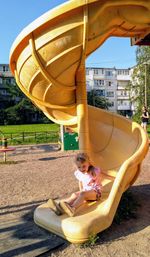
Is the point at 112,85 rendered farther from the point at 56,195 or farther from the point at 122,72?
the point at 56,195

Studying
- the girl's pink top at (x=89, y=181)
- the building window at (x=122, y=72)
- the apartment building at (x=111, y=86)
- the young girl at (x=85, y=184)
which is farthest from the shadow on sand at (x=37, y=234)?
the building window at (x=122, y=72)

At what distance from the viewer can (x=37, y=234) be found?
4.70 meters

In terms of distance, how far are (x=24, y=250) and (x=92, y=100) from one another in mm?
58931

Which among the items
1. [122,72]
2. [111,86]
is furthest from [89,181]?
[122,72]

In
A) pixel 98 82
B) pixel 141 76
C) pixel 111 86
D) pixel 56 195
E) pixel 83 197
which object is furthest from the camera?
pixel 111 86

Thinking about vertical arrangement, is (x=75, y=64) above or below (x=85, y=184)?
above

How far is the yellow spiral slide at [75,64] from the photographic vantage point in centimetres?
458

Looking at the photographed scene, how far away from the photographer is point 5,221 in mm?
5375

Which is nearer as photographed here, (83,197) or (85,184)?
(83,197)

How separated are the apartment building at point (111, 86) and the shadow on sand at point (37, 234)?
72121 millimetres

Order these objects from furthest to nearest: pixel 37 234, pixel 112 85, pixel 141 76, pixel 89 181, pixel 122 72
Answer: pixel 122 72, pixel 112 85, pixel 141 76, pixel 89 181, pixel 37 234

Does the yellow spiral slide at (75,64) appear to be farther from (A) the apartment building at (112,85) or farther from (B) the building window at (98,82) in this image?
(B) the building window at (98,82)

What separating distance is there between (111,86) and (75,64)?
7500cm

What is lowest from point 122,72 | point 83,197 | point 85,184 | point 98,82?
point 83,197
